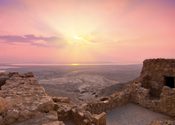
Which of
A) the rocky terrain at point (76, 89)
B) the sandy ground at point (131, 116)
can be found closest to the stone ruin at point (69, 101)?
the sandy ground at point (131, 116)

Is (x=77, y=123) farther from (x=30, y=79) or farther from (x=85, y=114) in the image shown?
(x=30, y=79)

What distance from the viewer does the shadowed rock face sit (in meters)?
6.07

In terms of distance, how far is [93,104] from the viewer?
15.1 meters

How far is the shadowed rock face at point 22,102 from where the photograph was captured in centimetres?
607

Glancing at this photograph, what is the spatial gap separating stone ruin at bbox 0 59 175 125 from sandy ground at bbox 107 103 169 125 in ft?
1.73

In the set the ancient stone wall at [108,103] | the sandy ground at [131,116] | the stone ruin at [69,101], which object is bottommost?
the sandy ground at [131,116]

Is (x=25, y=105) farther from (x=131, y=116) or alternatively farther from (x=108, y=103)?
(x=108, y=103)

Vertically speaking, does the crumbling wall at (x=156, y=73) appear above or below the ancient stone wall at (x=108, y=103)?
above

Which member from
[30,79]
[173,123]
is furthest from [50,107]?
[173,123]

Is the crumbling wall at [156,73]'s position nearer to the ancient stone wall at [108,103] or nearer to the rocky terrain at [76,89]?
the ancient stone wall at [108,103]

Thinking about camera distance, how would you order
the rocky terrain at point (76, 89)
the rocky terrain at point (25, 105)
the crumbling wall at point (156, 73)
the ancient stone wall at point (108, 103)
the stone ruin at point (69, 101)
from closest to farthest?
the rocky terrain at point (25, 105), the stone ruin at point (69, 101), the ancient stone wall at point (108, 103), the crumbling wall at point (156, 73), the rocky terrain at point (76, 89)

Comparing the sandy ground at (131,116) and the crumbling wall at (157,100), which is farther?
the crumbling wall at (157,100)

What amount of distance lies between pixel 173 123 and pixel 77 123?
4743 mm

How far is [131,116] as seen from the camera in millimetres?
15086
